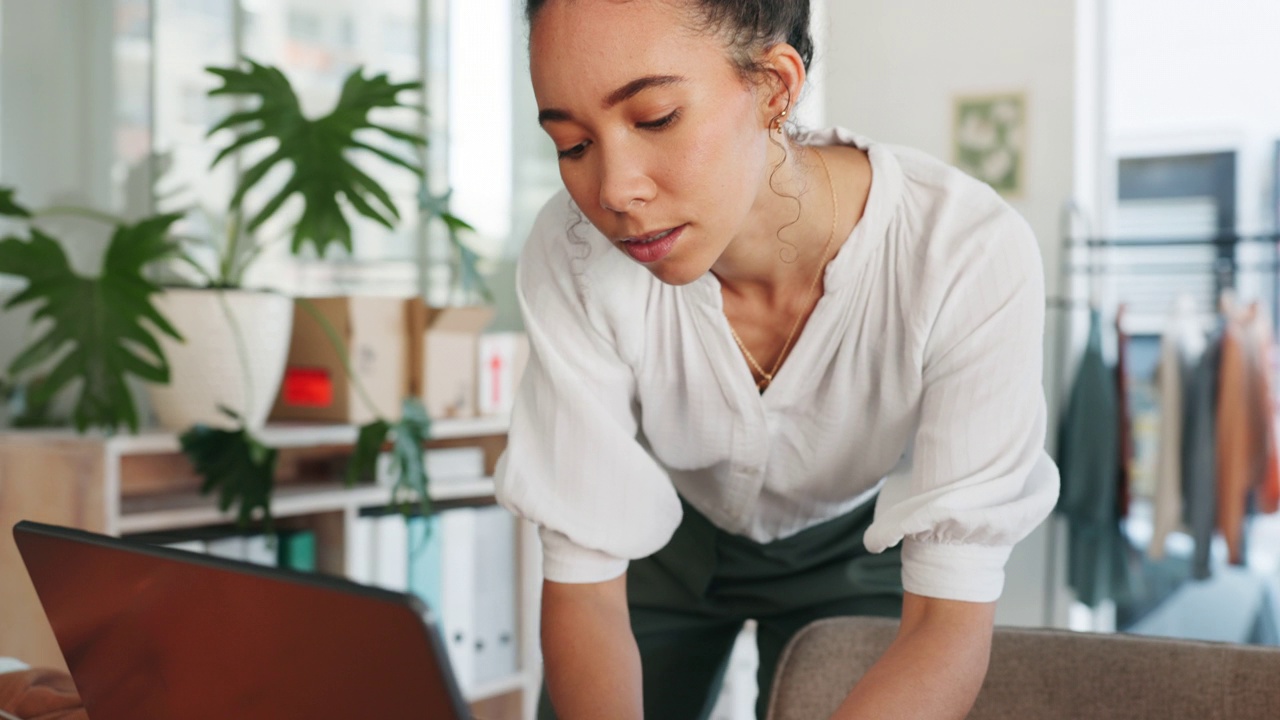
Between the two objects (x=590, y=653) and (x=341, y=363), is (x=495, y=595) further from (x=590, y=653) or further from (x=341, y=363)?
(x=590, y=653)

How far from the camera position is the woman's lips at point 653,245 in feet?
2.95

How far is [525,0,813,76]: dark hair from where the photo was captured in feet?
2.87

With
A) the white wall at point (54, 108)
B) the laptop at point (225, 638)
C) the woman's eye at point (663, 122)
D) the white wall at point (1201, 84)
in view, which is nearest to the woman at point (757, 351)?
the woman's eye at point (663, 122)

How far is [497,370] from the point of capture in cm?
260

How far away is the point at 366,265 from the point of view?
9.45 feet

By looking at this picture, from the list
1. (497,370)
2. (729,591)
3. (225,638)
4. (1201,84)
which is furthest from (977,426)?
(1201,84)

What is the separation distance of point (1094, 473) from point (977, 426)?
230 cm

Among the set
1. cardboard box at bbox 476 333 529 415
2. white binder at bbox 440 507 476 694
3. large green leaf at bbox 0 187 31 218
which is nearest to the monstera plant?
large green leaf at bbox 0 187 31 218

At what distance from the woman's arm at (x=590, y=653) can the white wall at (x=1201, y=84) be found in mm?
2969

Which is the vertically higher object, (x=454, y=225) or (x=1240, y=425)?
(x=454, y=225)

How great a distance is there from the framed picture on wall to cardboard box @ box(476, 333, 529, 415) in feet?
5.29

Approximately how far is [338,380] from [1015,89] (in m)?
2.28

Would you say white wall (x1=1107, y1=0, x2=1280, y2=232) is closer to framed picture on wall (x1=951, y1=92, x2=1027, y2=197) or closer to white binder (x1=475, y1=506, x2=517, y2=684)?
framed picture on wall (x1=951, y1=92, x2=1027, y2=197)

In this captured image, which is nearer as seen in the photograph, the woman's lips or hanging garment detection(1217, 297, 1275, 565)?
the woman's lips
